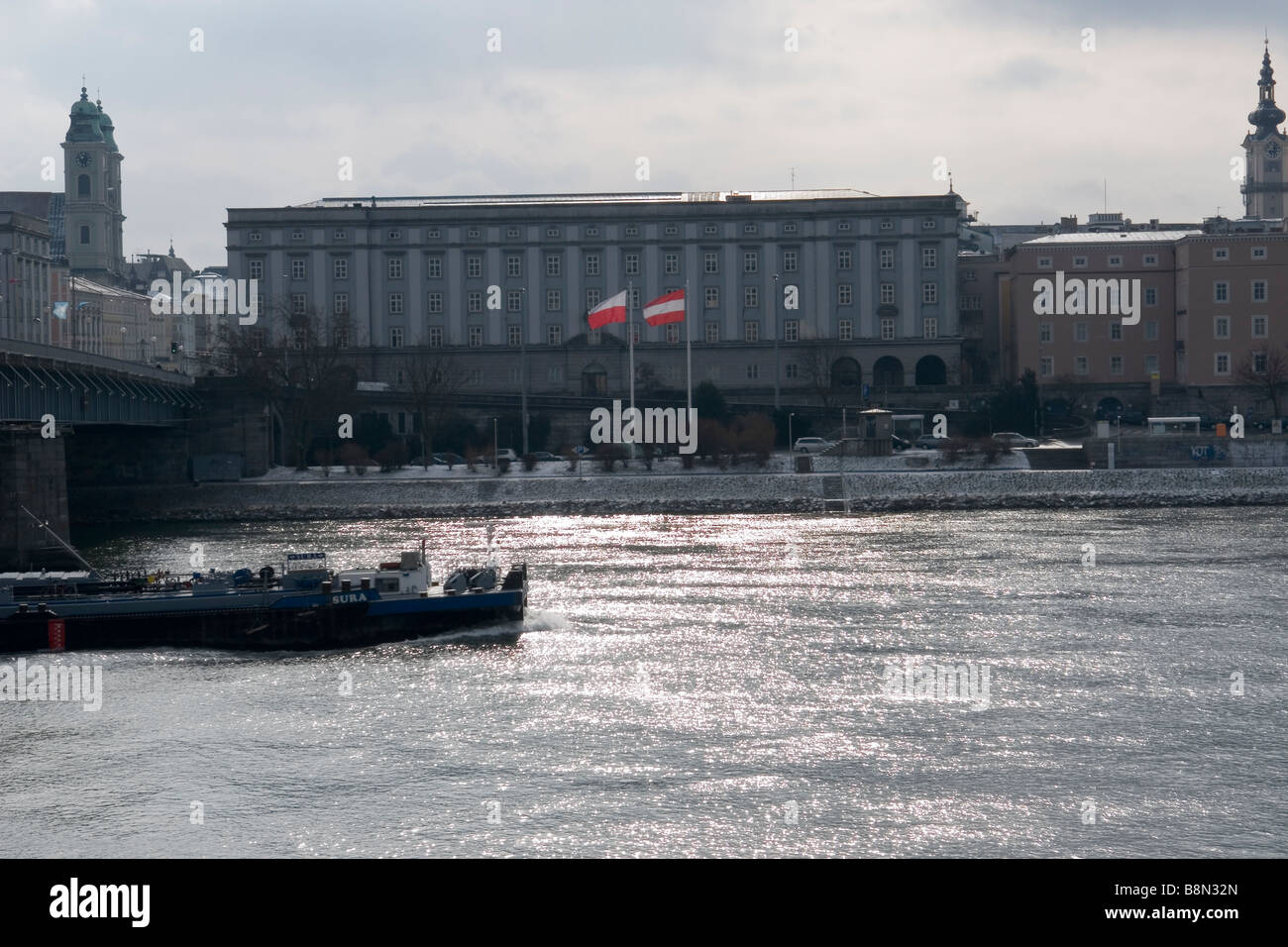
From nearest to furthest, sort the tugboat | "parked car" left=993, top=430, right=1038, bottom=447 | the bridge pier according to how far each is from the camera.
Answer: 1. the tugboat
2. the bridge pier
3. "parked car" left=993, top=430, right=1038, bottom=447

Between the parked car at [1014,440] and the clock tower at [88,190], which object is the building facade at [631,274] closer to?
the parked car at [1014,440]

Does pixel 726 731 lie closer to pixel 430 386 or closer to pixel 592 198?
pixel 430 386

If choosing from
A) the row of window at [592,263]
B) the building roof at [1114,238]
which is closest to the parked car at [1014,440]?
the building roof at [1114,238]

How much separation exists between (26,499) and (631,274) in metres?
57.5

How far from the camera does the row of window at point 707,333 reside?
106 meters

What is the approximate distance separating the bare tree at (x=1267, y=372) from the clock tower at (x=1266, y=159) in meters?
105

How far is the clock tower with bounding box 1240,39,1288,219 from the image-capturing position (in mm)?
189375

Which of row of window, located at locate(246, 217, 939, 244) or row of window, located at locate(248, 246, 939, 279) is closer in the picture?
row of window, located at locate(246, 217, 939, 244)

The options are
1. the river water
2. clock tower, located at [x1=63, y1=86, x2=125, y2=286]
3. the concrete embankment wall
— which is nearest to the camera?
the river water

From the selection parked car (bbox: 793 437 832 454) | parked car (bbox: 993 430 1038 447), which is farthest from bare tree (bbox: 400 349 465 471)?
parked car (bbox: 993 430 1038 447)

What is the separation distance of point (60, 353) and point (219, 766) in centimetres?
3896

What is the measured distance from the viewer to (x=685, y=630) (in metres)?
34.1

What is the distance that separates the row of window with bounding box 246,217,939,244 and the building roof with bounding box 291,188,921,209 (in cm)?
289

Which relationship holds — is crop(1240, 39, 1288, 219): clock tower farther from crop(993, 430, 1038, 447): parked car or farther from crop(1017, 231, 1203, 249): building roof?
crop(993, 430, 1038, 447): parked car
